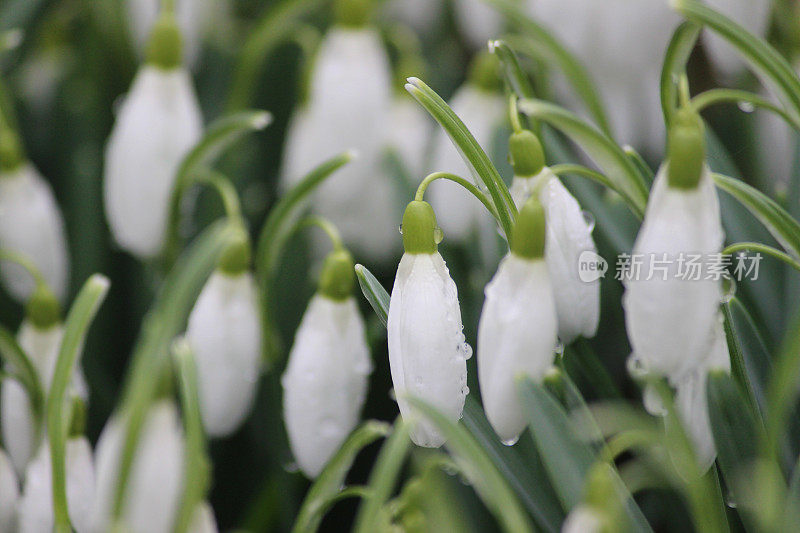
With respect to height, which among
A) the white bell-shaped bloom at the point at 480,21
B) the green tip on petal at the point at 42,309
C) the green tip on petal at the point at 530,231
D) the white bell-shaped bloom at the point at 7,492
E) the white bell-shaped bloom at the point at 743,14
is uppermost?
the green tip on petal at the point at 530,231

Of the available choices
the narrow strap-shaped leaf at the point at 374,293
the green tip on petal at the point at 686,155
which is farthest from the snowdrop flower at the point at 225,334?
the green tip on petal at the point at 686,155

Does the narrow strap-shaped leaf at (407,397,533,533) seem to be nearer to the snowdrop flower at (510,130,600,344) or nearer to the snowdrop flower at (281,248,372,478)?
the snowdrop flower at (510,130,600,344)

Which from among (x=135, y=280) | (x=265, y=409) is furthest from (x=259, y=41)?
(x=265, y=409)

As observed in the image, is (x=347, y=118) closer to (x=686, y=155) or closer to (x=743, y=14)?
(x=743, y=14)

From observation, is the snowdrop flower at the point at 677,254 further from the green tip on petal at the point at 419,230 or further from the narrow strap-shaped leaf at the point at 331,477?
the narrow strap-shaped leaf at the point at 331,477

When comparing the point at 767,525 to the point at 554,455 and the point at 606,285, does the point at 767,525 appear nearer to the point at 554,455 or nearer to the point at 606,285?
the point at 554,455

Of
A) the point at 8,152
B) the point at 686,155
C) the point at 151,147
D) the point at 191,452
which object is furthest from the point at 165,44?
the point at 686,155

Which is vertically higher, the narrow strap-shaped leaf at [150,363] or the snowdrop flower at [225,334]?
the narrow strap-shaped leaf at [150,363]
